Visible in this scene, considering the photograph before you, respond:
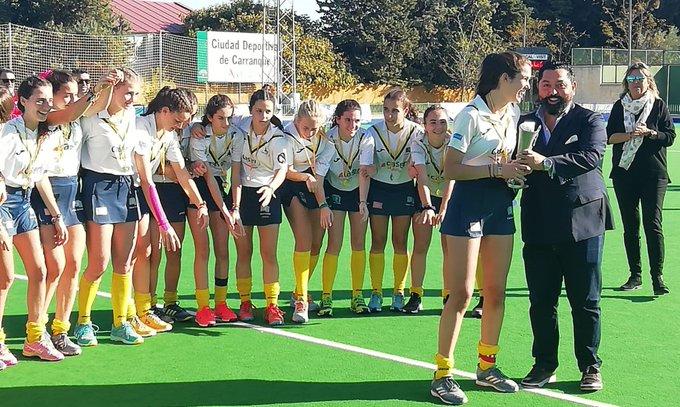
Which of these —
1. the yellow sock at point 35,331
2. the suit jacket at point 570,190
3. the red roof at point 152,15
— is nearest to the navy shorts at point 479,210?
the suit jacket at point 570,190

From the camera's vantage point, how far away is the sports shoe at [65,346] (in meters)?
6.30

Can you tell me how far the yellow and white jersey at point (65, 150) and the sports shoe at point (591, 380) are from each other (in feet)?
12.4

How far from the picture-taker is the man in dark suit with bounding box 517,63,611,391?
17.9 feet

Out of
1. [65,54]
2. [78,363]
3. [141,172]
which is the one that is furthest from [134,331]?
[65,54]

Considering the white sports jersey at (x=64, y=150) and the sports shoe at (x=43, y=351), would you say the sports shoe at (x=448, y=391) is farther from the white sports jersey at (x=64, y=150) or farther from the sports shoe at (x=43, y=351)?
A: the white sports jersey at (x=64, y=150)

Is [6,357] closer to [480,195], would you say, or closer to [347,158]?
[347,158]

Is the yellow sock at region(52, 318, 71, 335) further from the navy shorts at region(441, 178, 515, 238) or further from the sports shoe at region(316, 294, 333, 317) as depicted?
the navy shorts at region(441, 178, 515, 238)

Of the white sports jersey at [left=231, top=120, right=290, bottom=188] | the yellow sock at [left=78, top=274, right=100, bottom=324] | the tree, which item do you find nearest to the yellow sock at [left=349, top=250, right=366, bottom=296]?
the white sports jersey at [left=231, top=120, right=290, bottom=188]

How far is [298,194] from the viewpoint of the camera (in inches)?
294

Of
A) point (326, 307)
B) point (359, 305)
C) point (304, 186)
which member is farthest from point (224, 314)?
point (304, 186)

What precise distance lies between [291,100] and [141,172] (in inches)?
1163

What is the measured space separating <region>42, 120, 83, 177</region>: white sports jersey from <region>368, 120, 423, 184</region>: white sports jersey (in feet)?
8.43

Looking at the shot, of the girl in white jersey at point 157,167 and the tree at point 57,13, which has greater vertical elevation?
the tree at point 57,13

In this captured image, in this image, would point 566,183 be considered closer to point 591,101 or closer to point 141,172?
point 141,172
